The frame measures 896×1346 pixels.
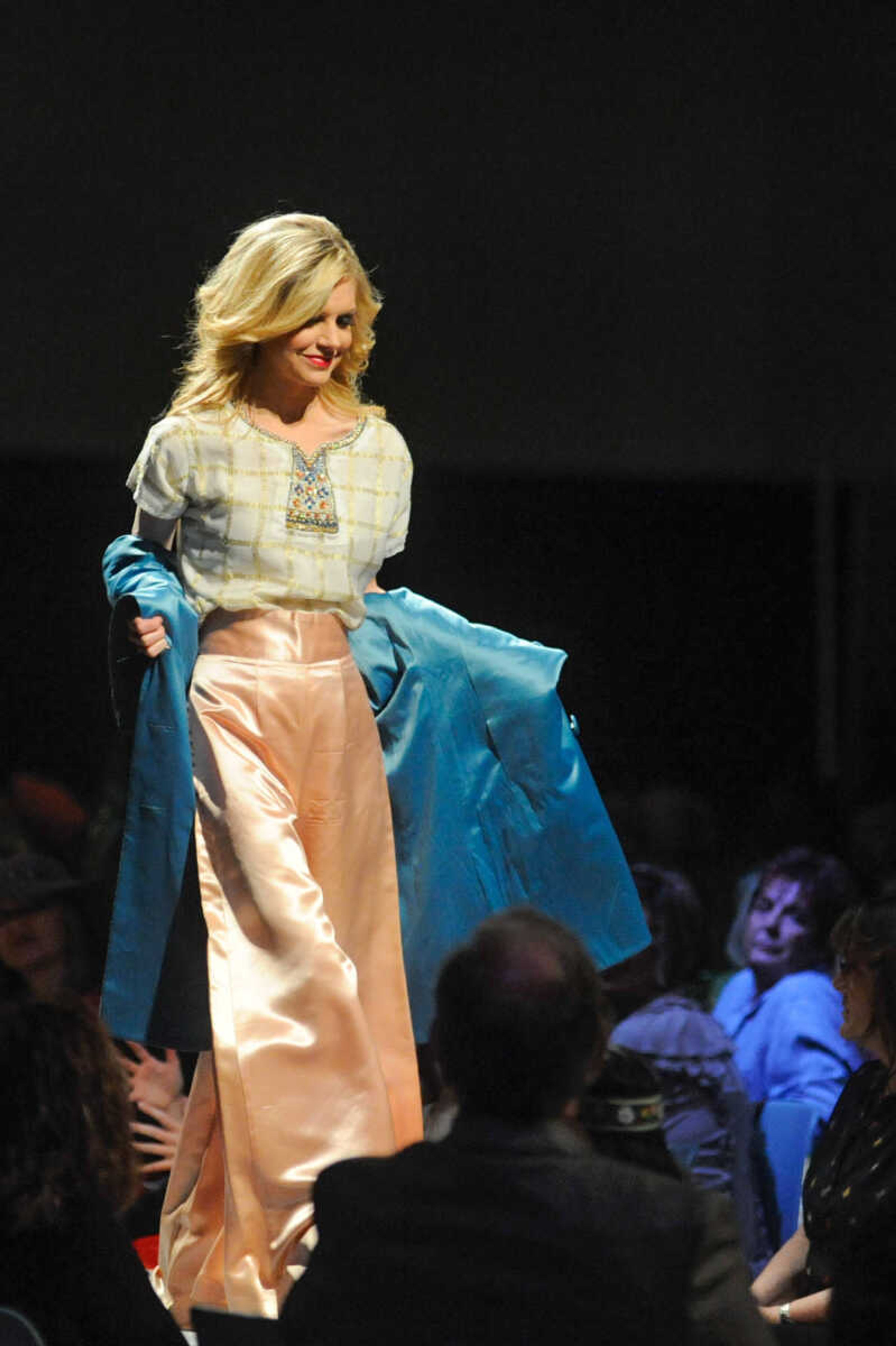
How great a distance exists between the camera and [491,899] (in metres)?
3.23

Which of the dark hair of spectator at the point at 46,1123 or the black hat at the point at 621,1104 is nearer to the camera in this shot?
the dark hair of spectator at the point at 46,1123

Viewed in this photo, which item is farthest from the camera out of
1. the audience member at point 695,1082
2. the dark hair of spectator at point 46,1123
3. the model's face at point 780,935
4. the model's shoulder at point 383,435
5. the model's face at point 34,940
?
the model's face at point 780,935

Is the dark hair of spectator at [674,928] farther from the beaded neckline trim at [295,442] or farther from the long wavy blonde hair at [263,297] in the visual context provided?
the long wavy blonde hair at [263,297]

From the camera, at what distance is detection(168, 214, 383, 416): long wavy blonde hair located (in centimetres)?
309

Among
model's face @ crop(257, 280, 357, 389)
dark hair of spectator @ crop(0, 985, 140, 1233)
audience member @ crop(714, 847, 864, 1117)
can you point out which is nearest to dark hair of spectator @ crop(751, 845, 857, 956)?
audience member @ crop(714, 847, 864, 1117)

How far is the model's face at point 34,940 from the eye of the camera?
3.75 metres

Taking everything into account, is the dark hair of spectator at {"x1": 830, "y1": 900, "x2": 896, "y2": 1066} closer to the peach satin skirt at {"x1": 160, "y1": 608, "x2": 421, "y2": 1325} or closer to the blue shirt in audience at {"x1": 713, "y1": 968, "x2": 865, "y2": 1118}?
the peach satin skirt at {"x1": 160, "y1": 608, "x2": 421, "y2": 1325}

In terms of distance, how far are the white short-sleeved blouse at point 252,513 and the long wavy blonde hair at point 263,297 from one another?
0.26 ft

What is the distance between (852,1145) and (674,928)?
1191 millimetres

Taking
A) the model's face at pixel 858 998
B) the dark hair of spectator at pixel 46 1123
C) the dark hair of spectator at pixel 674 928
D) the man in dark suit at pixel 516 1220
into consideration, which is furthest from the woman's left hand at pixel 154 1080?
the man in dark suit at pixel 516 1220

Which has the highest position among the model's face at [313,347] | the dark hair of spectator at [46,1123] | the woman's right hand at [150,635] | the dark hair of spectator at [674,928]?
the model's face at [313,347]

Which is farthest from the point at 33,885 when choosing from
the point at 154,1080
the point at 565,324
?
the point at 565,324

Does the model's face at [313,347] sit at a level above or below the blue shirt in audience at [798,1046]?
above

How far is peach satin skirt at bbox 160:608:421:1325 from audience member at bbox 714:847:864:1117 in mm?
1105
